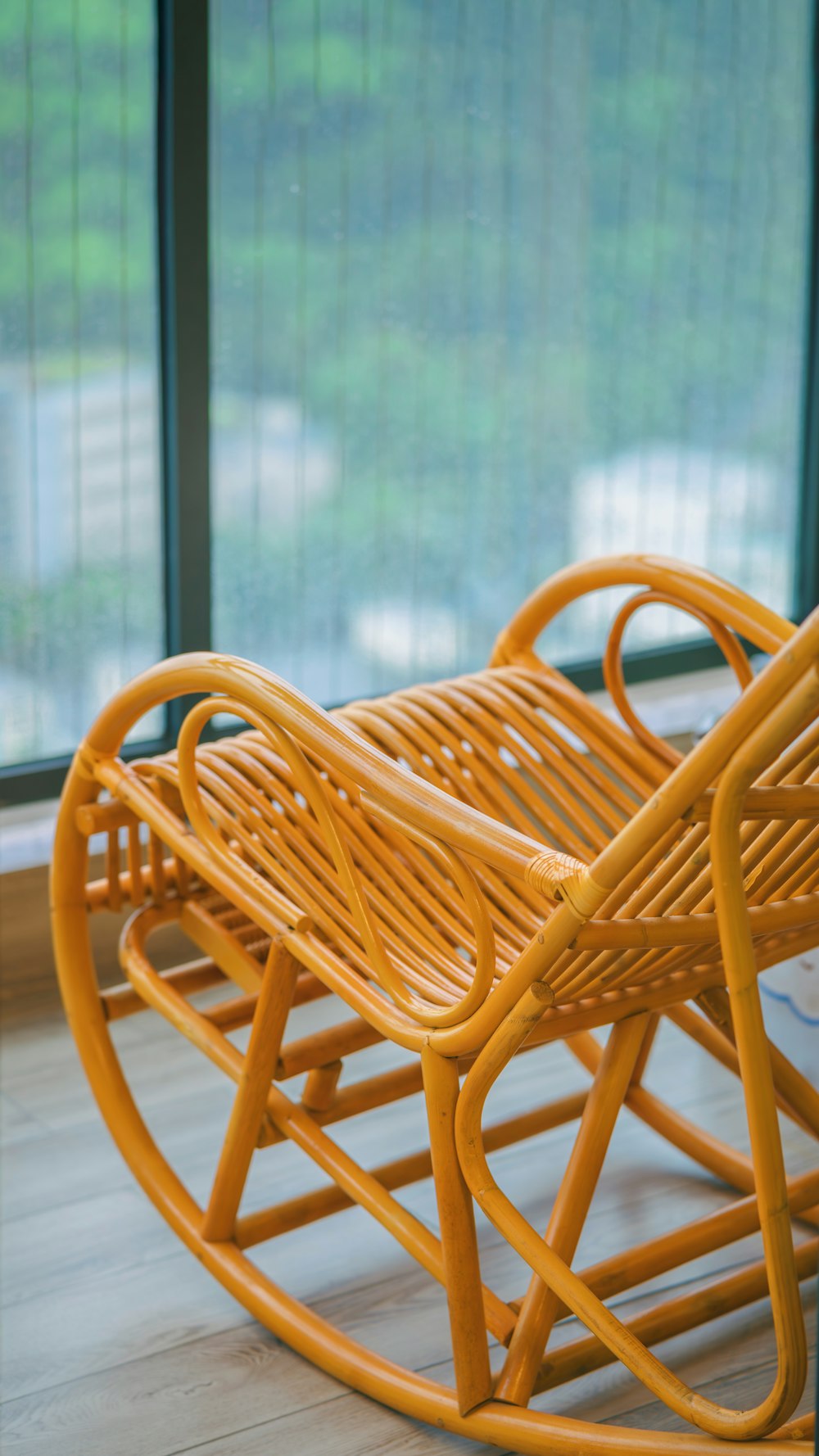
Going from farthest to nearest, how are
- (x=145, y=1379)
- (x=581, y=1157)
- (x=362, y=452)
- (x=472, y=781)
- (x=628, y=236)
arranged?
(x=628, y=236) < (x=362, y=452) < (x=472, y=781) < (x=145, y=1379) < (x=581, y=1157)

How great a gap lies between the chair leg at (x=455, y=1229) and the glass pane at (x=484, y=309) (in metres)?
1.47

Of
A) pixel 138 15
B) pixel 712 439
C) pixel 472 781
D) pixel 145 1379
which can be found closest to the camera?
pixel 145 1379

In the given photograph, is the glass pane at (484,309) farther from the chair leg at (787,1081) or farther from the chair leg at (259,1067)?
the chair leg at (787,1081)

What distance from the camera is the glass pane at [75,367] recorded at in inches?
89.4

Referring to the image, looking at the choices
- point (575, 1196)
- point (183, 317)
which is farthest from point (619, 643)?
point (183, 317)

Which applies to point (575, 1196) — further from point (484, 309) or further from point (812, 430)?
point (812, 430)

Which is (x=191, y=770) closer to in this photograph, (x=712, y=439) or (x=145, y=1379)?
(x=145, y=1379)

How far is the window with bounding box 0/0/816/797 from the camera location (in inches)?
93.0

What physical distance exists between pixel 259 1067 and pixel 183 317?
135 centimetres

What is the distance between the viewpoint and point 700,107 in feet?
10.3

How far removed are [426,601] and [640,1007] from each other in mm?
1572

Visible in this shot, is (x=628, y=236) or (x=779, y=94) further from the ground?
(x=779, y=94)

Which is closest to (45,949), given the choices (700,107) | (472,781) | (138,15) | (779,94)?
(472,781)

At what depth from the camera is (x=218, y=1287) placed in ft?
5.44
